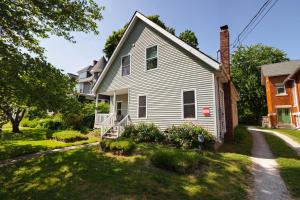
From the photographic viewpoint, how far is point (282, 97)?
24219mm

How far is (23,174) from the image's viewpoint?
20.9 ft

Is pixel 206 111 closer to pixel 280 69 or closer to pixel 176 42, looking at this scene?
pixel 176 42

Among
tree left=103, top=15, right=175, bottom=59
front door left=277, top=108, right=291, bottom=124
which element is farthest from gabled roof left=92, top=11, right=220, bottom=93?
front door left=277, top=108, right=291, bottom=124

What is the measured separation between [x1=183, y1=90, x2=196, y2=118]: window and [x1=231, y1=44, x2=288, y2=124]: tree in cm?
2748

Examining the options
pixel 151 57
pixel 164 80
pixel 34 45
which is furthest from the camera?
pixel 151 57

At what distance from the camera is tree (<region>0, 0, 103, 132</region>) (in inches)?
221

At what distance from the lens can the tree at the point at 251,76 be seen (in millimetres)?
33438

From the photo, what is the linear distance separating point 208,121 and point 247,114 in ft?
91.2

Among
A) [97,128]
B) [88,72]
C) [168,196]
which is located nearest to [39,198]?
[168,196]

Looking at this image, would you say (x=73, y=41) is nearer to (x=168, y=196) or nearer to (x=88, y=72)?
(x=168, y=196)

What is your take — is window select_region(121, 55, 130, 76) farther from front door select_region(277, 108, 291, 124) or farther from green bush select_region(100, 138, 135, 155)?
front door select_region(277, 108, 291, 124)

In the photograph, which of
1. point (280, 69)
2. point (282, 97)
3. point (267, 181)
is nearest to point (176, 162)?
point (267, 181)

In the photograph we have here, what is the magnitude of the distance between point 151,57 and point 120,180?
9045 millimetres

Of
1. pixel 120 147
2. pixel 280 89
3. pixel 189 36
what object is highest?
pixel 189 36
